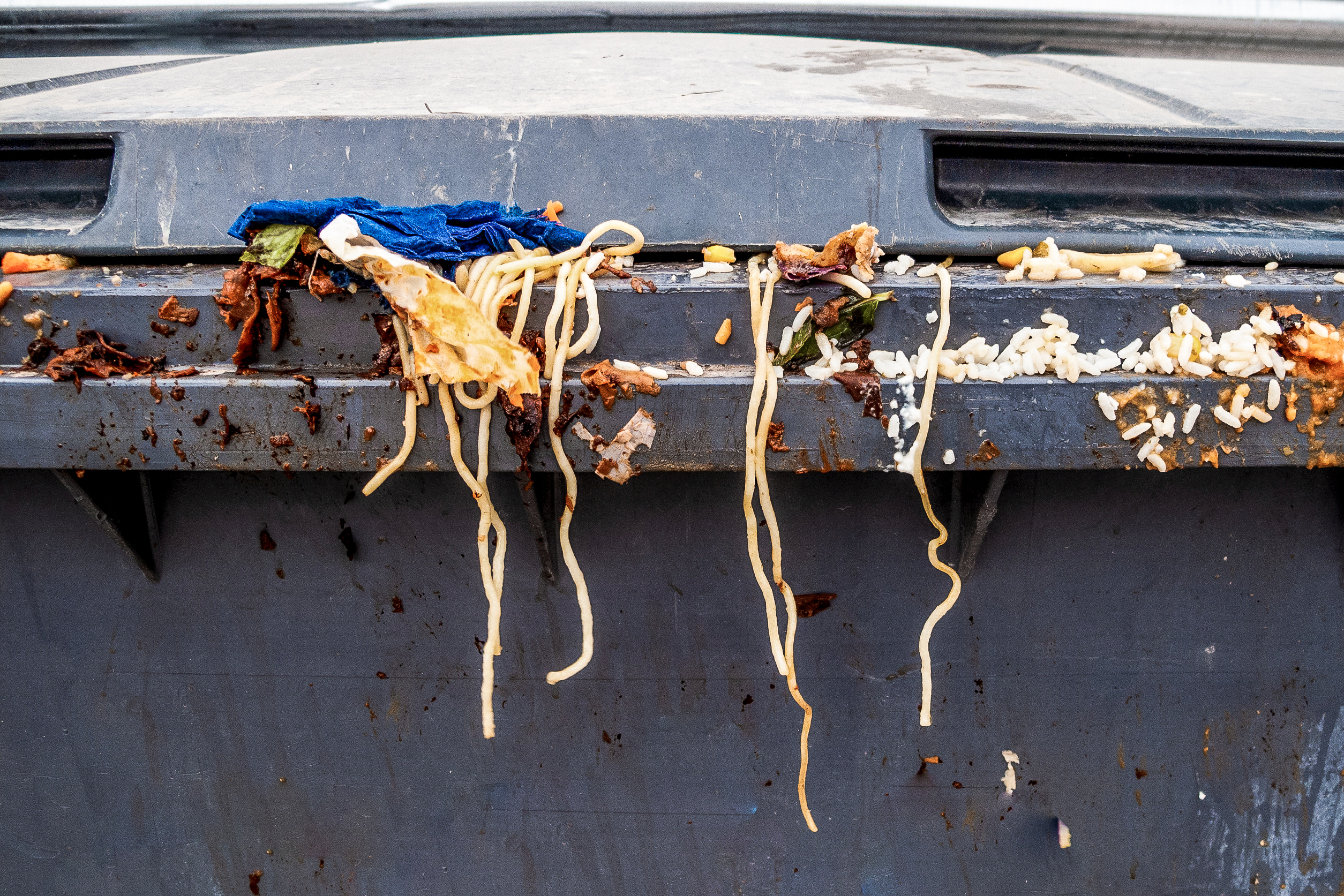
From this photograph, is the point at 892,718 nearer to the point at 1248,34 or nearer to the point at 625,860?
the point at 625,860

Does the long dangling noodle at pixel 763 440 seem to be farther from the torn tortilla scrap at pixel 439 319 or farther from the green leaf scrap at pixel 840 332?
the torn tortilla scrap at pixel 439 319

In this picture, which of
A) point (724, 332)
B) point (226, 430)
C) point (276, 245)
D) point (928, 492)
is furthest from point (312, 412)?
point (928, 492)

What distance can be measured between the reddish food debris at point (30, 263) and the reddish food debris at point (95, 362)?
16 centimetres

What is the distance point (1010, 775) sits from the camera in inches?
53.7

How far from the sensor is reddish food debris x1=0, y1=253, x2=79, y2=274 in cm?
116

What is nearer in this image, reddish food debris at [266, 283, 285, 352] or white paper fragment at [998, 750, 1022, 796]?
reddish food debris at [266, 283, 285, 352]

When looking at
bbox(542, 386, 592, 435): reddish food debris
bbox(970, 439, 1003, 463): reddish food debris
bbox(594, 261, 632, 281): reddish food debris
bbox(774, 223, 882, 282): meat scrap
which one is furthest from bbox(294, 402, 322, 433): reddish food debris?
bbox(970, 439, 1003, 463): reddish food debris

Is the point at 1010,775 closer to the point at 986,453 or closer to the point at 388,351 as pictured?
the point at 986,453

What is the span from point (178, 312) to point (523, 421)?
513 mm

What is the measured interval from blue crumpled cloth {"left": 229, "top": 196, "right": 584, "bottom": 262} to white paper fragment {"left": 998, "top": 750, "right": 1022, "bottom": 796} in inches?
43.3

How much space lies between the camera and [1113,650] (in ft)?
4.31

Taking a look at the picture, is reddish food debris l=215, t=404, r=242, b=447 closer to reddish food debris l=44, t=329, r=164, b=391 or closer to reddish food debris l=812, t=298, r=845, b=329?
reddish food debris l=44, t=329, r=164, b=391

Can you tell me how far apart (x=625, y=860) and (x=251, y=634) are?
0.75 metres

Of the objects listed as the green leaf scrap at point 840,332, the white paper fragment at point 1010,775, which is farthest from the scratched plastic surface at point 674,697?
the green leaf scrap at point 840,332
